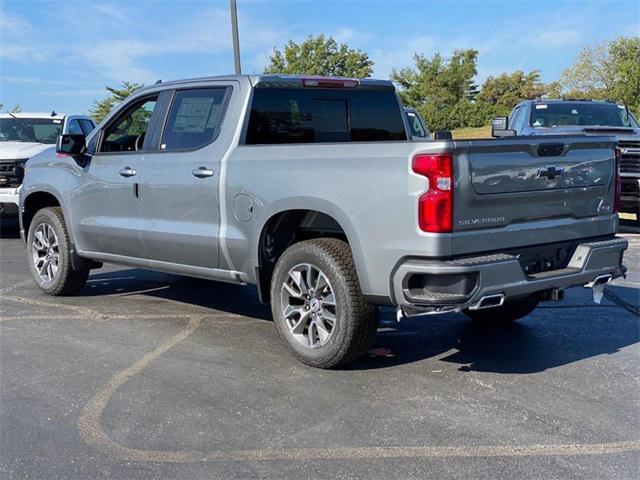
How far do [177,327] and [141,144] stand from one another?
1616mm

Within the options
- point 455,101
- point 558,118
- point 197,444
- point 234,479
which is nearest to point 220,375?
point 197,444

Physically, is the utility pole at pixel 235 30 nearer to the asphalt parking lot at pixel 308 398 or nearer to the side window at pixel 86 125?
the side window at pixel 86 125

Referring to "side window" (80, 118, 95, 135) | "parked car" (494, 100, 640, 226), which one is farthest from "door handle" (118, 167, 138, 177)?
"side window" (80, 118, 95, 135)

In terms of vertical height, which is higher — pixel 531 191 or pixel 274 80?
pixel 274 80

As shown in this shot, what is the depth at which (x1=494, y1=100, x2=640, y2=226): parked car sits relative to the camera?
11273 mm

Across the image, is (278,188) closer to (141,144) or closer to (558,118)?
(141,144)

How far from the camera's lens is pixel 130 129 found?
21.5 ft

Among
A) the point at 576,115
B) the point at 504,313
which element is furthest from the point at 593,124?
the point at 504,313

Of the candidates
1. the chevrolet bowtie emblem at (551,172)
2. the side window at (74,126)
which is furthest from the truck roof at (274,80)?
Answer: the side window at (74,126)

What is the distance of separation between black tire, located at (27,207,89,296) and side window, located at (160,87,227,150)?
5.51 feet

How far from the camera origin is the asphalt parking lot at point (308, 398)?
11.4ft

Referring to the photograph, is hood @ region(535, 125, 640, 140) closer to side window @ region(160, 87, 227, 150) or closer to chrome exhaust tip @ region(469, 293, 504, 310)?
side window @ region(160, 87, 227, 150)

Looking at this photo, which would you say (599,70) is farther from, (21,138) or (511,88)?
(21,138)

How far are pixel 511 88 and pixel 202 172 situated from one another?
62.2 m
